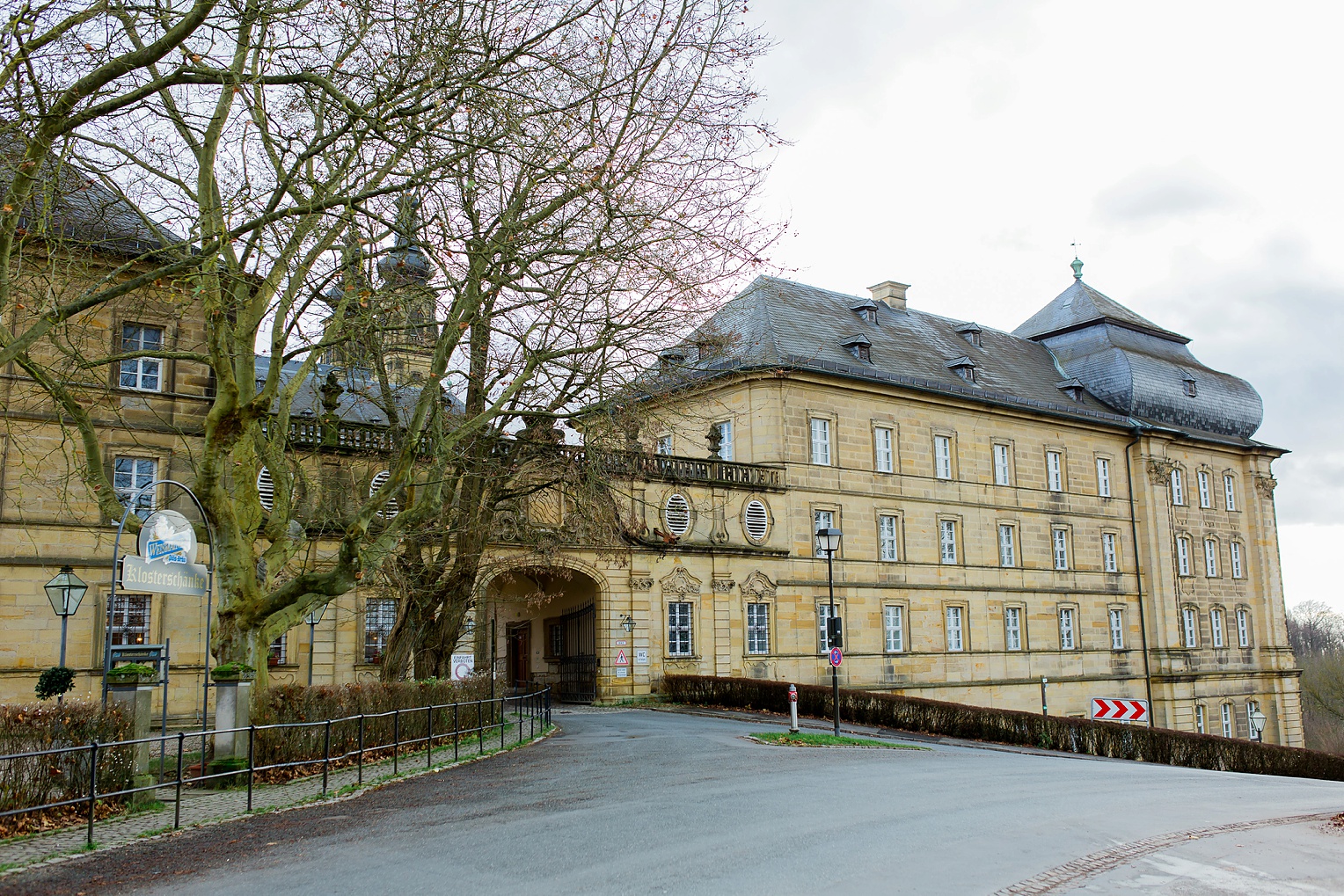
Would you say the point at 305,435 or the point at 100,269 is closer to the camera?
the point at 100,269

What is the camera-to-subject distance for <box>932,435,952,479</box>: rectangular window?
128 feet

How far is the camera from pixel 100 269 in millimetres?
22328

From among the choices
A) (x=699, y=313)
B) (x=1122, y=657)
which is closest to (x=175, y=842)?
(x=699, y=313)

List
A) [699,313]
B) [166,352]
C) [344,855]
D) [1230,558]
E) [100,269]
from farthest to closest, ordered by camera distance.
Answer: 1. [1230,558]
2. [100,269]
3. [699,313]
4. [166,352]
5. [344,855]

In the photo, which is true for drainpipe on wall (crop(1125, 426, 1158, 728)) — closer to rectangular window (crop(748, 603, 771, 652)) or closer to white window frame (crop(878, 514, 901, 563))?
white window frame (crop(878, 514, 901, 563))

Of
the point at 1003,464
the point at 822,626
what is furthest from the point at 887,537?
the point at 1003,464

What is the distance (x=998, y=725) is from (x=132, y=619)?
1923cm

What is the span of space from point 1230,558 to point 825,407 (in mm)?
24855

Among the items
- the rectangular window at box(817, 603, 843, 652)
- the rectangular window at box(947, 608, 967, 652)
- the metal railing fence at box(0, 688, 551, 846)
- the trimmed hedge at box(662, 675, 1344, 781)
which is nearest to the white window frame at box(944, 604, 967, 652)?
the rectangular window at box(947, 608, 967, 652)

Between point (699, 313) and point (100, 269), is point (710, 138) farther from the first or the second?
point (100, 269)

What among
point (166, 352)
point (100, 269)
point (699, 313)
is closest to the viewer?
point (166, 352)

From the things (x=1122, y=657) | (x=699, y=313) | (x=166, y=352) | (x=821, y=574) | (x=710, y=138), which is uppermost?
(x=710, y=138)

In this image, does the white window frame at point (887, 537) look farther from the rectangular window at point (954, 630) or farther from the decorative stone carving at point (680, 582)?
the decorative stone carving at point (680, 582)

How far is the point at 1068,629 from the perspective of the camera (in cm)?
4238
